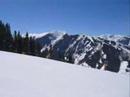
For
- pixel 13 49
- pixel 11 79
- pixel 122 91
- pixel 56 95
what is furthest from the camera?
pixel 13 49

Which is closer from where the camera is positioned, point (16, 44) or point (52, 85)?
point (52, 85)

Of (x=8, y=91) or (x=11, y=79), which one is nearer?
(x=8, y=91)

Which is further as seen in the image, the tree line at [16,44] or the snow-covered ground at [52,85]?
the tree line at [16,44]

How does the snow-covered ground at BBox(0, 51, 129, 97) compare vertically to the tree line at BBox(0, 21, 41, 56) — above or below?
below

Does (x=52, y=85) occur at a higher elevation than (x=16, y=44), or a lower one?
lower

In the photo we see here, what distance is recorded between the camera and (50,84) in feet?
23.1

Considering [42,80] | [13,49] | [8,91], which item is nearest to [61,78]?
[42,80]

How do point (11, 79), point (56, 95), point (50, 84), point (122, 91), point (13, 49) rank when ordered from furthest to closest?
point (13, 49)
point (122, 91)
point (50, 84)
point (11, 79)
point (56, 95)

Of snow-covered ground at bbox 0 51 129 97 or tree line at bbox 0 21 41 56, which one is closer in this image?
snow-covered ground at bbox 0 51 129 97

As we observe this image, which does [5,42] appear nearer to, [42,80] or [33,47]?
[33,47]

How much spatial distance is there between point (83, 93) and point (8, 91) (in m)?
2.32

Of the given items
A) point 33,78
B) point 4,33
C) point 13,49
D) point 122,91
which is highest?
point 4,33

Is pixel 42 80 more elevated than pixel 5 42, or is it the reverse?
pixel 5 42

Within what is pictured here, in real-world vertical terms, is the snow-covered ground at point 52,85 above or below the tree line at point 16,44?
below
